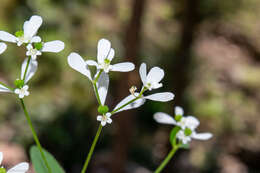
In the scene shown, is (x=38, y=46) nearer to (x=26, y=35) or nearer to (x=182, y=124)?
→ (x=26, y=35)

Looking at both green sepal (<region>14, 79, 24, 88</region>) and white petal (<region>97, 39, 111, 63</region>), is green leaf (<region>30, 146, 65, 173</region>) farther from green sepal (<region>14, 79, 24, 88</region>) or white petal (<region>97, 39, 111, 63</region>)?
white petal (<region>97, 39, 111, 63</region>)

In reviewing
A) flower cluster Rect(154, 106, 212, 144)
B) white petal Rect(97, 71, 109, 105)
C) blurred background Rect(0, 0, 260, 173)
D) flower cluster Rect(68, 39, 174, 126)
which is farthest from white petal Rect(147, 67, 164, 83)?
blurred background Rect(0, 0, 260, 173)

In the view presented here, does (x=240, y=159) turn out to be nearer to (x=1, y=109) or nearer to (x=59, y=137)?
(x=59, y=137)

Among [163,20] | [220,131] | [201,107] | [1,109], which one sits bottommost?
[220,131]

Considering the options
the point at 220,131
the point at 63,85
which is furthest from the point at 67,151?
the point at 220,131

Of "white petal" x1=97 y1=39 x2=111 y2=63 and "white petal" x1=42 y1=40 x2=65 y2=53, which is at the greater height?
"white petal" x1=42 y1=40 x2=65 y2=53

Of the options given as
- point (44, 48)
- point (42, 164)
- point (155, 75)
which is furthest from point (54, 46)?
point (42, 164)
